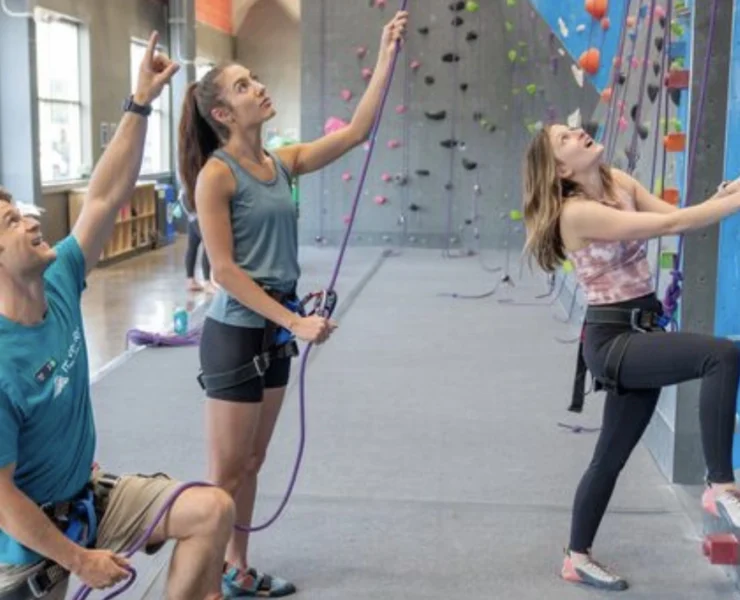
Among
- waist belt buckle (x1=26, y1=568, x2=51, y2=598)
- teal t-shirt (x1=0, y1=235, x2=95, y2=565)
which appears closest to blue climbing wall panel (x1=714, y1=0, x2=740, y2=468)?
teal t-shirt (x1=0, y1=235, x2=95, y2=565)

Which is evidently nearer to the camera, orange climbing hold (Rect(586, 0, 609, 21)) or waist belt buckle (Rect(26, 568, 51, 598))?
waist belt buckle (Rect(26, 568, 51, 598))

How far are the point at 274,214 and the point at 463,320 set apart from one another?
15.8 ft

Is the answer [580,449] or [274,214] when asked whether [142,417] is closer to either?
[580,449]

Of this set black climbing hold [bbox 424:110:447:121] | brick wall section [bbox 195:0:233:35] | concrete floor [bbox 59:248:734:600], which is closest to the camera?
concrete floor [bbox 59:248:734:600]

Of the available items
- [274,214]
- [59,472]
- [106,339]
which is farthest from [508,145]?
[59,472]

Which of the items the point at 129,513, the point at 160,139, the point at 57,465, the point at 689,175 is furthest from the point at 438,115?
the point at 57,465

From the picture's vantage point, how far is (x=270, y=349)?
2555 millimetres

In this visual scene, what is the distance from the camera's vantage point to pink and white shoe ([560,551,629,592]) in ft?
9.28

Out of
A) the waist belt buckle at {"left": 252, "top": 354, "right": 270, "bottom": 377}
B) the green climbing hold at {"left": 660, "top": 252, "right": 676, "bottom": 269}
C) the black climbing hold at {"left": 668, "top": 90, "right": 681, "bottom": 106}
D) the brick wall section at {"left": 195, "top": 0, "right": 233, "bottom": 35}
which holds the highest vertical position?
the brick wall section at {"left": 195, "top": 0, "right": 233, "bottom": 35}

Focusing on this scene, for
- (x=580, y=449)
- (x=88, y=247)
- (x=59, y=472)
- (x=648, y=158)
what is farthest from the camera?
(x=648, y=158)

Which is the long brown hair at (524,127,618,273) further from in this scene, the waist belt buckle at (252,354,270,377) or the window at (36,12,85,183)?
the window at (36,12,85,183)

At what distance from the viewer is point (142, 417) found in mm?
4617

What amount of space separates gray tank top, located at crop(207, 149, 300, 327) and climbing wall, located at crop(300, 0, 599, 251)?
8909 mm

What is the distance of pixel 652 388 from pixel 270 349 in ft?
3.20
